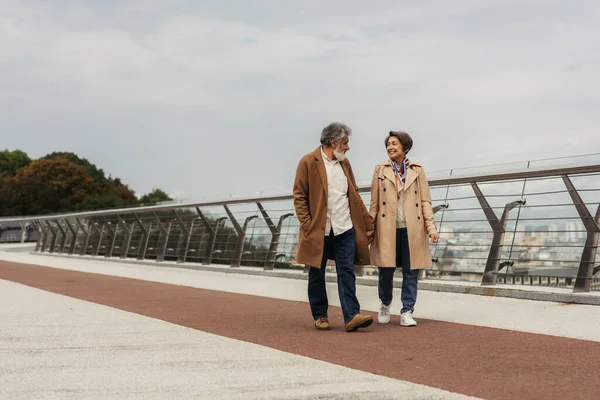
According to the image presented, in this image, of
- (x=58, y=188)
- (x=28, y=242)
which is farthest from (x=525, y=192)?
(x=58, y=188)

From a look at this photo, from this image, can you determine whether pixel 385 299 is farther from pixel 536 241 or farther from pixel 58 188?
pixel 58 188

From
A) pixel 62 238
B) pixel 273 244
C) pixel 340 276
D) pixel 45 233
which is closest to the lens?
pixel 340 276

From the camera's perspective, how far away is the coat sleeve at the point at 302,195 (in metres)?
7.07

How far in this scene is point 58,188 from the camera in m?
83.2

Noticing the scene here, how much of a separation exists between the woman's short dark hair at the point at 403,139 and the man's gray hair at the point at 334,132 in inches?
16.6

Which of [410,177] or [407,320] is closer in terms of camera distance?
[407,320]

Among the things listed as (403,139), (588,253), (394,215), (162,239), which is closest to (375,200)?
(394,215)

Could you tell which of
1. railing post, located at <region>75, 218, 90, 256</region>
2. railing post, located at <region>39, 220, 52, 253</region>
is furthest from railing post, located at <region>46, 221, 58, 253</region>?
railing post, located at <region>75, 218, 90, 256</region>

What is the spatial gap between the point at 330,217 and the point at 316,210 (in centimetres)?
15

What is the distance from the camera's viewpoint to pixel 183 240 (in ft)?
65.8

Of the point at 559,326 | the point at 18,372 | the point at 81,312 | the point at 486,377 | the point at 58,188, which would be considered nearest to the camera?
the point at 486,377

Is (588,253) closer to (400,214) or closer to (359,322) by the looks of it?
(400,214)

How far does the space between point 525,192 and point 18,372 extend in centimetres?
653

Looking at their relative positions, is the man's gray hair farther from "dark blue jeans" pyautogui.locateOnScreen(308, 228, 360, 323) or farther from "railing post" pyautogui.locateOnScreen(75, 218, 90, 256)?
"railing post" pyautogui.locateOnScreen(75, 218, 90, 256)
